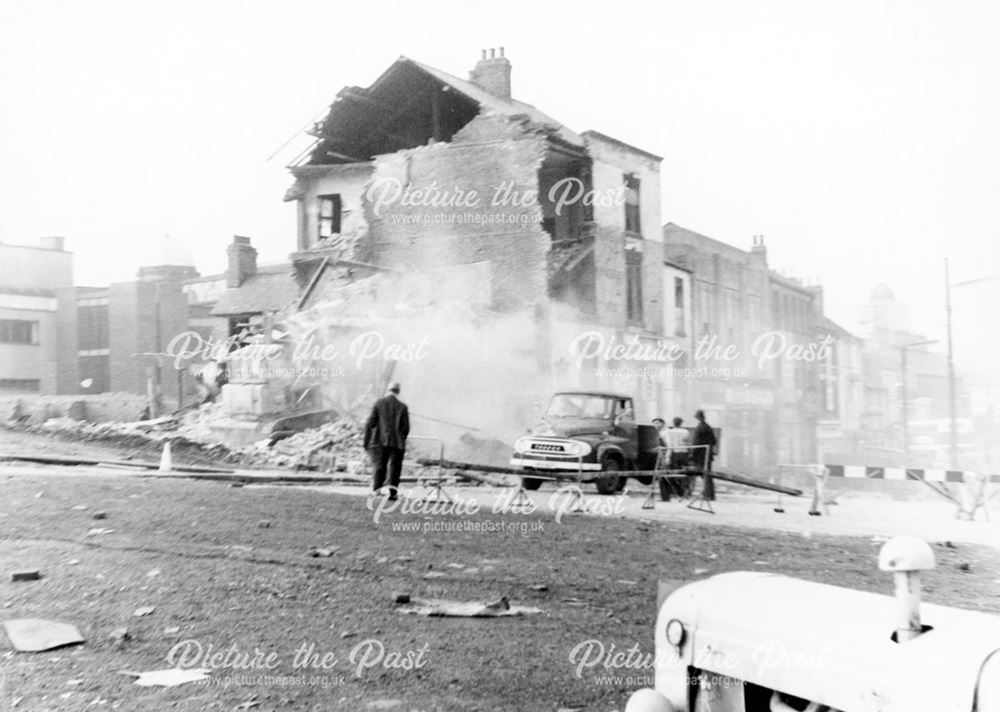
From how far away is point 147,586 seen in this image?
3.30m

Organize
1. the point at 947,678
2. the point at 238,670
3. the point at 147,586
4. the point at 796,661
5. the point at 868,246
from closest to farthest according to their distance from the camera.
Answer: the point at 947,678
the point at 796,661
the point at 238,670
the point at 147,586
the point at 868,246

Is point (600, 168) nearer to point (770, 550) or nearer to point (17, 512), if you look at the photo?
point (770, 550)

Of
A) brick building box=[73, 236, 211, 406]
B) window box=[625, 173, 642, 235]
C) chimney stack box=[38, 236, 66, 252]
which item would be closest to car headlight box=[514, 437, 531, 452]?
window box=[625, 173, 642, 235]

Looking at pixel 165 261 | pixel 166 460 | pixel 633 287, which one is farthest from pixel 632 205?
pixel 166 460

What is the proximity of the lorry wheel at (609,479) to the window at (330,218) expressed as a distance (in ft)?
5.08

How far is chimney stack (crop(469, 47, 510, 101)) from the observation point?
3.75 meters

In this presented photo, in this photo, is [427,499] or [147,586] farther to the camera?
[427,499]

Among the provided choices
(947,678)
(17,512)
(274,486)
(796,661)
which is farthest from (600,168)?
(17,512)

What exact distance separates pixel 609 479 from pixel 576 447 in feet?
0.89

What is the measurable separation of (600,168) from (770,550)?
1769mm

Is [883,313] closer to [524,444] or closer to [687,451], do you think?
[687,451]

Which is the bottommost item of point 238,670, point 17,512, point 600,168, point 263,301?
point 238,670

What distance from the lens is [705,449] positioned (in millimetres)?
3732

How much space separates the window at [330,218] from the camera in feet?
12.2
